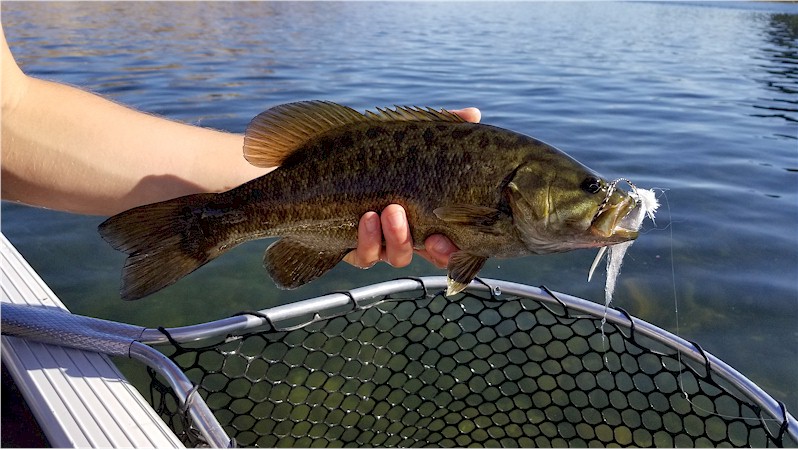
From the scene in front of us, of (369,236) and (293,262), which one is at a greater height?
(369,236)

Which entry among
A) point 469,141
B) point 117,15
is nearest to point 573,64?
point 469,141

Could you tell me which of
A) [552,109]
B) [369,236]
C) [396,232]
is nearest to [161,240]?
[369,236]

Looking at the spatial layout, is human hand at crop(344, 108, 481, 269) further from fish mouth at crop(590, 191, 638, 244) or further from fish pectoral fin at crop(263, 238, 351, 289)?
fish mouth at crop(590, 191, 638, 244)

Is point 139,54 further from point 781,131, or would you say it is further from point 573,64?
point 781,131

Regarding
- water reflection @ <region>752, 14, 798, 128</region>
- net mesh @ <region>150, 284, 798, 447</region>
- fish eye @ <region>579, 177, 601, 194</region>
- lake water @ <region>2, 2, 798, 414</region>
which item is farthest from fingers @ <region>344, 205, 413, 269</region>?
water reflection @ <region>752, 14, 798, 128</region>

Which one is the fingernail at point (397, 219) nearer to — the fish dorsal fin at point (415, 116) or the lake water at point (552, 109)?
the fish dorsal fin at point (415, 116)

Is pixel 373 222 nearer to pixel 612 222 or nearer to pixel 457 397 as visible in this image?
pixel 612 222

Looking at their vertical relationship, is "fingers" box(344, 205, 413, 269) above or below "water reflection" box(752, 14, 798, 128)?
above
